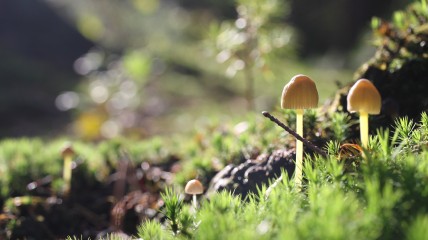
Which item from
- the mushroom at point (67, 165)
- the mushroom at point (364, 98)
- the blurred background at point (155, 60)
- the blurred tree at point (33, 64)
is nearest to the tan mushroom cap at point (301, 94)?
the mushroom at point (364, 98)

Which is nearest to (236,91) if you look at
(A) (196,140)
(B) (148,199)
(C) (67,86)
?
(C) (67,86)

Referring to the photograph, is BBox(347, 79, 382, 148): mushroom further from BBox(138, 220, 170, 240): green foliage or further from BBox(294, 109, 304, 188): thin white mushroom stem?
BBox(138, 220, 170, 240): green foliage

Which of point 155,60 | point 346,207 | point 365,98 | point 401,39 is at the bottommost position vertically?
point 346,207

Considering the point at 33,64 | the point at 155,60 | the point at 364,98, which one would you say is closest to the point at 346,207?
the point at 364,98

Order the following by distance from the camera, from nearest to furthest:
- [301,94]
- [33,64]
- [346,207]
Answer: [346,207] < [301,94] < [33,64]

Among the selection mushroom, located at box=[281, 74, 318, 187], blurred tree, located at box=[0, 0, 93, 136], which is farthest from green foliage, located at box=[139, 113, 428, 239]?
blurred tree, located at box=[0, 0, 93, 136]

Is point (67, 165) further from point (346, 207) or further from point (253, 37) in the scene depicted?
point (346, 207)
